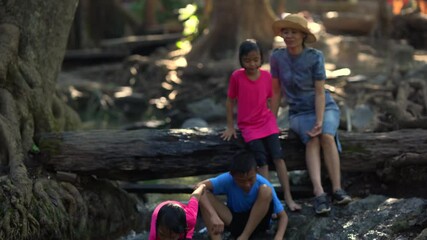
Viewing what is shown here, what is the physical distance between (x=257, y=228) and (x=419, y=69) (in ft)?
23.0

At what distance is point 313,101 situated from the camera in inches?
253

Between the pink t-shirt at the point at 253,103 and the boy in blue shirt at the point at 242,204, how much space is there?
688mm

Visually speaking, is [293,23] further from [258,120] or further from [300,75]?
[258,120]

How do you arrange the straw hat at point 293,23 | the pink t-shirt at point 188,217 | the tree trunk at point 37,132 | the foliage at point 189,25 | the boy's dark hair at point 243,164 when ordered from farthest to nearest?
the foliage at point 189,25, the straw hat at point 293,23, the tree trunk at point 37,132, the boy's dark hair at point 243,164, the pink t-shirt at point 188,217

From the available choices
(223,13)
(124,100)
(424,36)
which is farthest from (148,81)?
(424,36)

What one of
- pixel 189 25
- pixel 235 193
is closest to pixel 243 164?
pixel 235 193

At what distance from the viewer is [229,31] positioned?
14.6m

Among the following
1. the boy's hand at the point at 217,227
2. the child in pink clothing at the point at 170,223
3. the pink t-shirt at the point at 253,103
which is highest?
the pink t-shirt at the point at 253,103

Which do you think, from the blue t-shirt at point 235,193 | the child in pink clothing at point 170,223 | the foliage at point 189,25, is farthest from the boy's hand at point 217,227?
the foliage at point 189,25

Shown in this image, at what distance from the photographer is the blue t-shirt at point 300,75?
636 centimetres

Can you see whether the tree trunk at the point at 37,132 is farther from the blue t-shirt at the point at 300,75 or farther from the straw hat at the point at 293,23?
the straw hat at the point at 293,23

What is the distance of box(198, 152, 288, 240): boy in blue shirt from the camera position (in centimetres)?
536

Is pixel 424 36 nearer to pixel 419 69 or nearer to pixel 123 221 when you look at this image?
pixel 419 69

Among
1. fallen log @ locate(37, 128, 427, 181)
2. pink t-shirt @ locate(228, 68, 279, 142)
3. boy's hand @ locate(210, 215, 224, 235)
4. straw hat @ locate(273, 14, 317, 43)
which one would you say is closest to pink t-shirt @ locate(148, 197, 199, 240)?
boy's hand @ locate(210, 215, 224, 235)
